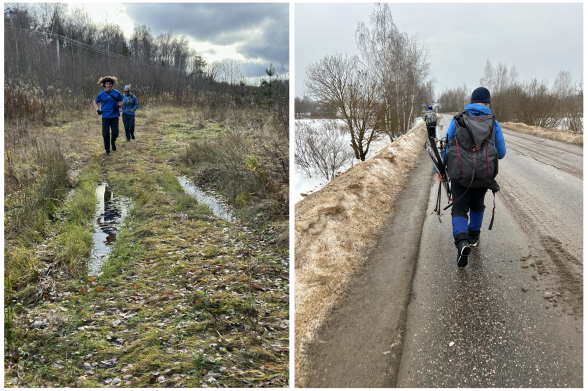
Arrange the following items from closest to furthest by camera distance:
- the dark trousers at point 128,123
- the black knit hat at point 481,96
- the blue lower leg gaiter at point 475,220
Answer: the black knit hat at point 481,96 → the blue lower leg gaiter at point 475,220 → the dark trousers at point 128,123

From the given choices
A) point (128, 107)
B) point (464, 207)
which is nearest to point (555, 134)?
point (464, 207)

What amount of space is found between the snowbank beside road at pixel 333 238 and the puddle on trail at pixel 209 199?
1.37 meters

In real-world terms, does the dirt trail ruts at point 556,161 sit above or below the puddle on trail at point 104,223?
above

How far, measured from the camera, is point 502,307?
2.88 meters

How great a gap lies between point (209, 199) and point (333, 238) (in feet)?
11.3

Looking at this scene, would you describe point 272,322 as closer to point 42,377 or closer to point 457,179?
point 42,377

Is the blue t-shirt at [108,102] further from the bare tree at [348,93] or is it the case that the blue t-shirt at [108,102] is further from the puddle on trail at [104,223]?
the bare tree at [348,93]

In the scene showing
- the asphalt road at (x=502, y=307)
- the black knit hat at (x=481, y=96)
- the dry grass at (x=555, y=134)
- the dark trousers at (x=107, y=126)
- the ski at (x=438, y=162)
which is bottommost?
the asphalt road at (x=502, y=307)

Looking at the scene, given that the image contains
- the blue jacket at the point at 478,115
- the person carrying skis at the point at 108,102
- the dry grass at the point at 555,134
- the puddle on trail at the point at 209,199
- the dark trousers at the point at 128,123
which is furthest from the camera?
the dry grass at the point at 555,134

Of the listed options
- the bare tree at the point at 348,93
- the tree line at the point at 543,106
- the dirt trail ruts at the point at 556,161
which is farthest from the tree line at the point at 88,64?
the tree line at the point at 543,106

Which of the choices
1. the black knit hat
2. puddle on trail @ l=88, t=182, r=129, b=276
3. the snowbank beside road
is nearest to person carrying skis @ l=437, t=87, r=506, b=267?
the black knit hat

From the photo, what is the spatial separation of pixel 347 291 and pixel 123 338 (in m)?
1.95

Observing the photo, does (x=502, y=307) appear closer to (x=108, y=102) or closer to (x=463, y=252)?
(x=463, y=252)

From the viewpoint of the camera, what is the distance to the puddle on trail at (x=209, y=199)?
6.22m
